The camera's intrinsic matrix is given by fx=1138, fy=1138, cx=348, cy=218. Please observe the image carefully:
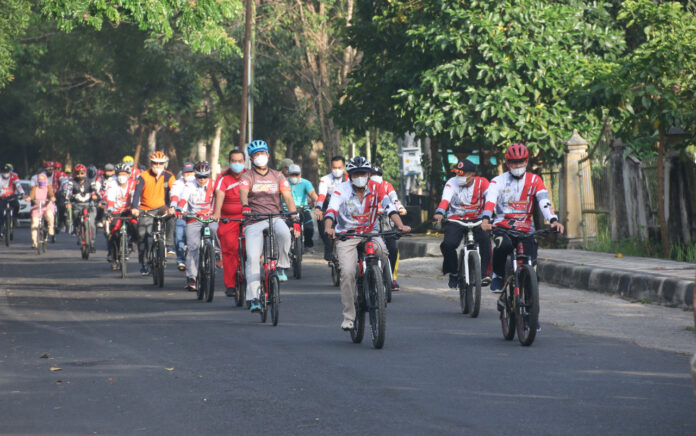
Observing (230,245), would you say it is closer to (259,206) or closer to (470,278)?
(259,206)

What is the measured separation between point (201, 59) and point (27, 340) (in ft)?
115

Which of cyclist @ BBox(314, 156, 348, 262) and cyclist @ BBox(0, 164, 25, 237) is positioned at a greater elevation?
cyclist @ BBox(0, 164, 25, 237)

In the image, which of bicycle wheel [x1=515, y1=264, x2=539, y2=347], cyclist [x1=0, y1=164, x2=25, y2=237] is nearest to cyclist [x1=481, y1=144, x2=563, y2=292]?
bicycle wheel [x1=515, y1=264, x2=539, y2=347]

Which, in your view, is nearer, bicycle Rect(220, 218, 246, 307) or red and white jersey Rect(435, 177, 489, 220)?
bicycle Rect(220, 218, 246, 307)

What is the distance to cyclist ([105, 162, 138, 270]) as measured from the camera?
18891 mm

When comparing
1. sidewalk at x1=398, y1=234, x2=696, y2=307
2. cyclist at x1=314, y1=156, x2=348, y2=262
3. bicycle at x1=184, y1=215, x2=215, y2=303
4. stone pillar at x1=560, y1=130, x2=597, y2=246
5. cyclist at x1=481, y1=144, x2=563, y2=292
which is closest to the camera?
cyclist at x1=481, y1=144, x2=563, y2=292

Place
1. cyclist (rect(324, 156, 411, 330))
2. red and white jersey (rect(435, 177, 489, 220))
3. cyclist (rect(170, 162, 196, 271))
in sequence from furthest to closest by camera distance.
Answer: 1. cyclist (rect(170, 162, 196, 271))
2. red and white jersey (rect(435, 177, 489, 220))
3. cyclist (rect(324, 156, 411, 330))

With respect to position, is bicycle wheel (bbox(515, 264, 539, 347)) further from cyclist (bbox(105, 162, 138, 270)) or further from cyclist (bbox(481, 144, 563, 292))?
cyclist (bbox(105, 162, 138, 270))

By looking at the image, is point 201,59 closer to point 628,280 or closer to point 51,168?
point 51,168

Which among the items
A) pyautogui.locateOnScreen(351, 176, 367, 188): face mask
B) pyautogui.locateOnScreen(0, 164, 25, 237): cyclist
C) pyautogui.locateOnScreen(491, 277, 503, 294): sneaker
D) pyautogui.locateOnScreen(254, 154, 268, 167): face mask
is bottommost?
pyautogui.locateOnScreen(491, 277, 503, 294): sneaker

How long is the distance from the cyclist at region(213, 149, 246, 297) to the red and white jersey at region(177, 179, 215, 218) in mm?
1598

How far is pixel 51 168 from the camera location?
29625mm

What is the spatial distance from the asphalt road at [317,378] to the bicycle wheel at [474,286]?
188 millimetres

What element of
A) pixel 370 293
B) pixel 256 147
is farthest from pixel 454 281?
pixel 370 293
